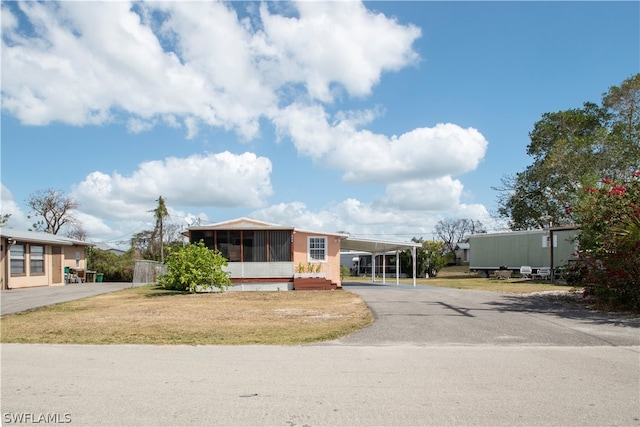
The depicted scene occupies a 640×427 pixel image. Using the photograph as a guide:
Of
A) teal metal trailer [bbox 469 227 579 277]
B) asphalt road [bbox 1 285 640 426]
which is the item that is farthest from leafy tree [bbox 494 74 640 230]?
asphalt road [bbox 1 285 640 426]

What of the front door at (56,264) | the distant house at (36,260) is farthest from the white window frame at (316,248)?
the front door at (56,264)

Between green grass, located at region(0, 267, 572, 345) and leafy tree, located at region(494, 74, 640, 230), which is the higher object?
leafy tree, located at region(494, 74, 640, 230)

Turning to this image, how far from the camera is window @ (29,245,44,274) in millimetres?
28219

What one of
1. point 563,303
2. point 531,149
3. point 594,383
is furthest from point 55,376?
point 531,149

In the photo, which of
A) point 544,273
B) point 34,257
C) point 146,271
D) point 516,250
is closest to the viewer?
point 34,257

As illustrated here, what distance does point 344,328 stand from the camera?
36.7 ft

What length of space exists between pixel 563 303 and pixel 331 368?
11906mm

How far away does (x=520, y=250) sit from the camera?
3828 cm

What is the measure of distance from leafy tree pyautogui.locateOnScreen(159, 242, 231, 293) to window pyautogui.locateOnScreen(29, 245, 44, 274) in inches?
434

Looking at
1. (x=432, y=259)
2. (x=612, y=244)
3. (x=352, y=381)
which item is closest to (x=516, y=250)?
(x=432, y=259)

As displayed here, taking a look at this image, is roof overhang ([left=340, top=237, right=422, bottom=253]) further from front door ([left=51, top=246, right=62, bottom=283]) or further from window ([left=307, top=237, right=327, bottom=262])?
front door ([left=51, top=246, right=62, bottom=283])

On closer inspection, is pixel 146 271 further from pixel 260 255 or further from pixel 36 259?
pixel 260 255

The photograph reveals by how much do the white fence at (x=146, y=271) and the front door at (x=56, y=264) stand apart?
17.4 ft

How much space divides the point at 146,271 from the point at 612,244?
25804 mm
